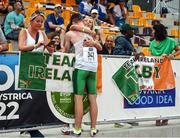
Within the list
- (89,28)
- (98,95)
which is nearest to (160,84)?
(98,95)

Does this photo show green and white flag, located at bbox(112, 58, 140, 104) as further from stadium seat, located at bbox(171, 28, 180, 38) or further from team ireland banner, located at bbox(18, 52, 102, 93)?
stadium seat, located at bbox(171, 28, 180, 38)

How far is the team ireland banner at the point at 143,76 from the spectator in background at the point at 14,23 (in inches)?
189

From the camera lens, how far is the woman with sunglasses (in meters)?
6.33

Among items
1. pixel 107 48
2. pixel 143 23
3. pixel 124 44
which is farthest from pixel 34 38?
pixel 143 23

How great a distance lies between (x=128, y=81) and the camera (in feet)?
24.8

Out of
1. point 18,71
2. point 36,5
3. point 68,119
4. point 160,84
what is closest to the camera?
point 18,71

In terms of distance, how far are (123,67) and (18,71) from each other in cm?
197

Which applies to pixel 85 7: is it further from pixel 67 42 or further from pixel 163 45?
pixel 67 42

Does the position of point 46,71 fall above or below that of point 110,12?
below

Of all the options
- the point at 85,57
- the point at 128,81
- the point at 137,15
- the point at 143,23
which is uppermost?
the point at 137,15

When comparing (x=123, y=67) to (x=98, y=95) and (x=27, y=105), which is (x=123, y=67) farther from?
(x=27, y=105)

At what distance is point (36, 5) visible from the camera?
14172 mm

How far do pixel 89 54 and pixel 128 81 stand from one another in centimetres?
116

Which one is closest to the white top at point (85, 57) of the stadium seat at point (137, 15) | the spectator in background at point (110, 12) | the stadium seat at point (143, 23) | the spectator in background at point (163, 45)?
the spectator in background at point (163, 45)
